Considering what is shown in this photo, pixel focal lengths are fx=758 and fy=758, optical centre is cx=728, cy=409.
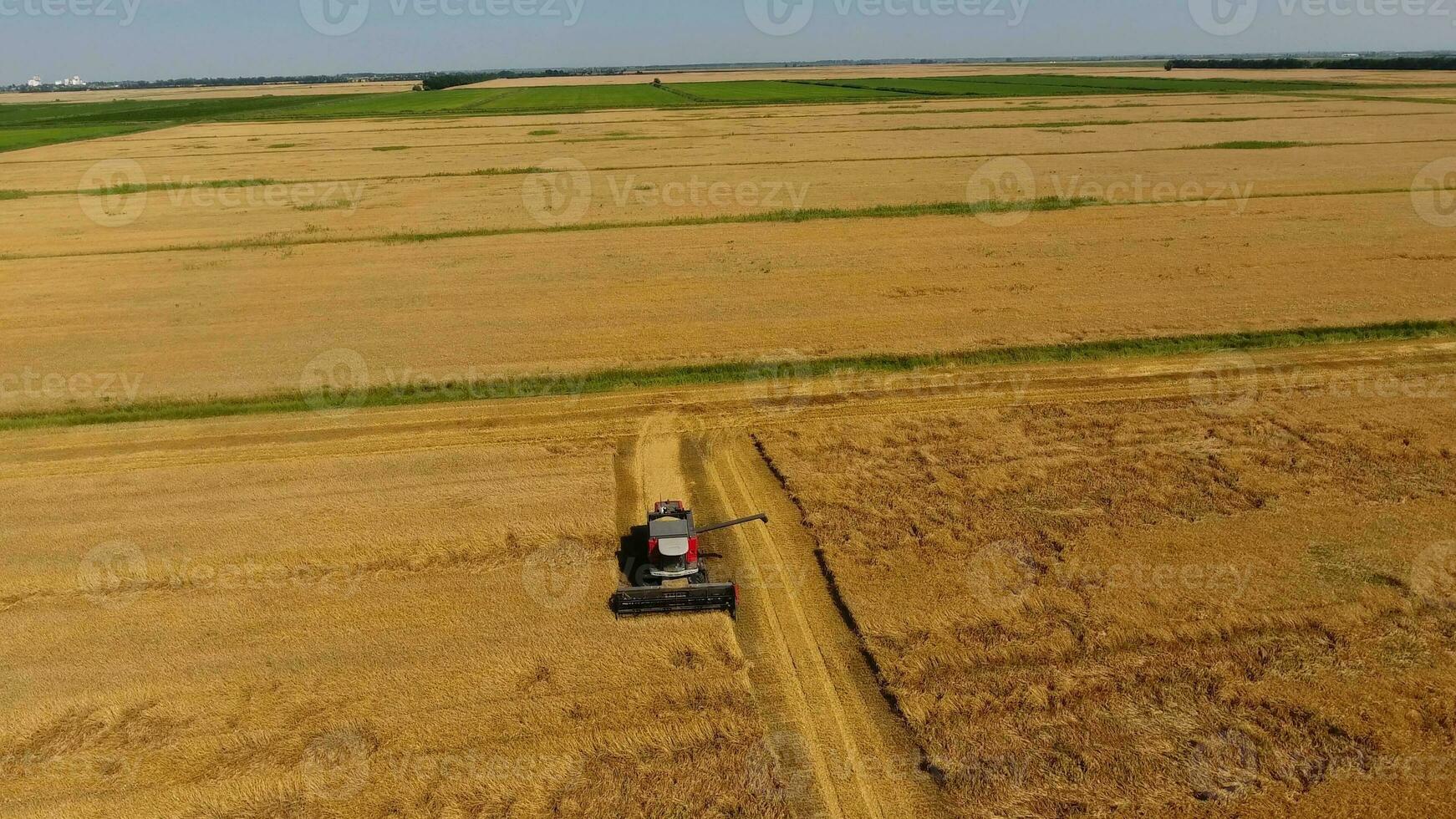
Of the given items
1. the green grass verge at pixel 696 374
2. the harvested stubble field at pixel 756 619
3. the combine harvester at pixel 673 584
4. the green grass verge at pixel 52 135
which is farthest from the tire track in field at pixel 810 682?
the green grass verge at pixel 52 135

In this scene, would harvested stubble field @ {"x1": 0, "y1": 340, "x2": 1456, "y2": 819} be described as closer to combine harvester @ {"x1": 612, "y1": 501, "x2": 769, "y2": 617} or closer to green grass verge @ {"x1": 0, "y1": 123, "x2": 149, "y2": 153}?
combine harvester @ {"x1": 612, "y1": 501, "x2": 769, "y2": 617}

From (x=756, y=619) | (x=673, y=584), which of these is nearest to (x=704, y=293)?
(x=673, y=584)

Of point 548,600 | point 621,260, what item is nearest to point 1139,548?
point 548,600

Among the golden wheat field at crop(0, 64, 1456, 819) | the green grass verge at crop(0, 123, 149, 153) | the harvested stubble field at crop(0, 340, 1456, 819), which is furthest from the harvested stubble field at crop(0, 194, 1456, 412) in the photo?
the green grass verge at crop(0, 123, 149, 153)

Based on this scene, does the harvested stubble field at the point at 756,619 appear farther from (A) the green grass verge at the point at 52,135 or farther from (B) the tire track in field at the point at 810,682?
(A) the green grass verge at the point at 52,135

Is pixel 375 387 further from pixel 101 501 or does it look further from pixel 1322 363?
pixel 1322 363
